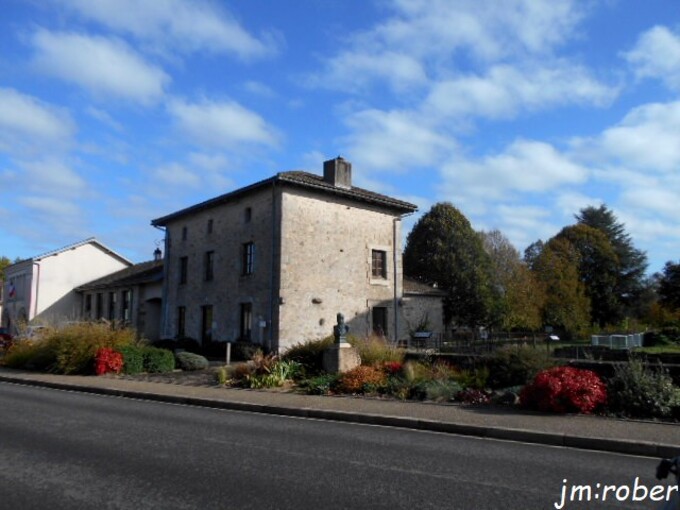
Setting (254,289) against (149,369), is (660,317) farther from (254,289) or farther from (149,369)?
(149,369)

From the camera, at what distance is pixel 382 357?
15594mm

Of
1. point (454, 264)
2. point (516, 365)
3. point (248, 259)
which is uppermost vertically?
point (454, 264)

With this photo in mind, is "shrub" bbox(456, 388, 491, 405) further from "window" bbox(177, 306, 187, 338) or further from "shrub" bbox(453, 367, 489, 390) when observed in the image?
"window" bbox(177, 306, 187, 338)

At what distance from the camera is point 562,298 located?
153 ft

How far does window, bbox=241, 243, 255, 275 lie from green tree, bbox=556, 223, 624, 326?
125ft

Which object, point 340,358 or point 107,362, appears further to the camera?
point 107,362

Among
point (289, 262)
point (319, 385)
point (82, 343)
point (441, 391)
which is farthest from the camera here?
point (289, 262)

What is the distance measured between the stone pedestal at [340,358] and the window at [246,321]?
36.9 ft

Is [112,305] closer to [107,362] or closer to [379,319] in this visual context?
[379,319]

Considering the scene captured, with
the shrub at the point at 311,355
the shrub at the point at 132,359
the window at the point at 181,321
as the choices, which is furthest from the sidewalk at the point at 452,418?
the window at the point at 181,321

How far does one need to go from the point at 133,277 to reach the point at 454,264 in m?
23.1

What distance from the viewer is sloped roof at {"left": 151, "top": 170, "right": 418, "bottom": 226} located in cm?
2573

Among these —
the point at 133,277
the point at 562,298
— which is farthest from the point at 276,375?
the point at 562,298

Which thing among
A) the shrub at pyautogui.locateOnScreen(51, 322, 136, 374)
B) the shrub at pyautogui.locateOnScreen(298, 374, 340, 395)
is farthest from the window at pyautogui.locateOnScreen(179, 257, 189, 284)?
the shrub at pyautogui.locateOnScreen(298, 374, 340, 395)
